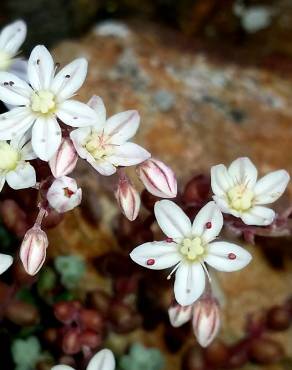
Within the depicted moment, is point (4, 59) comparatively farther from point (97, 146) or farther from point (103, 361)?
point (103, 361)

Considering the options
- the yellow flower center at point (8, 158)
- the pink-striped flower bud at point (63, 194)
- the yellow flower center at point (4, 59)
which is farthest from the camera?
the yellow flower center at point (4, 59)

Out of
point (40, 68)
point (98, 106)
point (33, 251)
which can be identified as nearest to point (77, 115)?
point (98, 106)

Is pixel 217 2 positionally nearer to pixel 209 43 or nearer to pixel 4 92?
pixel 209 43

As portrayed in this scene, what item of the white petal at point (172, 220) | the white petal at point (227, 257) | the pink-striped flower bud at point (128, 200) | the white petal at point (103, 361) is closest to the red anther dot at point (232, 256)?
the white petal at point (227, 257)

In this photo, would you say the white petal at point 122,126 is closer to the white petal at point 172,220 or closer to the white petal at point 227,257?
the white petal at point 172,220

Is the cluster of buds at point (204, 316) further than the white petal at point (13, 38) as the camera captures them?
No

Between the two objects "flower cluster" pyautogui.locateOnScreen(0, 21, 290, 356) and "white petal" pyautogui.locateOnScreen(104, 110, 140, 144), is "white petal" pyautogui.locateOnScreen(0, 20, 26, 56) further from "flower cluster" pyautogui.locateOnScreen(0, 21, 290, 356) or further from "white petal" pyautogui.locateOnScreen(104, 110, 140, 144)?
"white petal" pyautogui.locateOnScreen(104, 110, 140, 144)

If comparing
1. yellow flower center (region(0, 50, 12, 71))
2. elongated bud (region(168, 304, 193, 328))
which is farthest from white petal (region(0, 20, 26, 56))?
elongated bud (region(168, 304, 193, 328))
